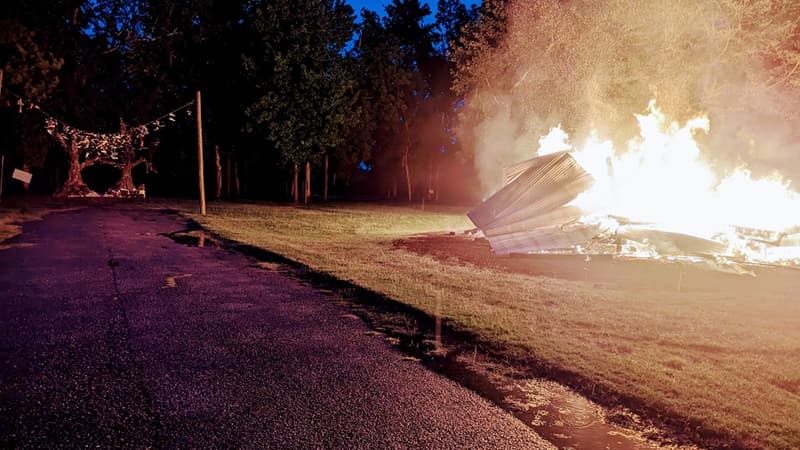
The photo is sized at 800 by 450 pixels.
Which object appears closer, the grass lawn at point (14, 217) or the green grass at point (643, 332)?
the green grass at point (643, 332)

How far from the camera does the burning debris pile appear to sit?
12570mm

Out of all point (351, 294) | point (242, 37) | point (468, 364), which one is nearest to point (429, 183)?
point (242, 37)

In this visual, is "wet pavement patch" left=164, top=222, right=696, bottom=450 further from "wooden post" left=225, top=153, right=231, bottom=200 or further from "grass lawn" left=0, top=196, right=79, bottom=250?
"wooden post" left=225, top=153, right=231, bottom=200

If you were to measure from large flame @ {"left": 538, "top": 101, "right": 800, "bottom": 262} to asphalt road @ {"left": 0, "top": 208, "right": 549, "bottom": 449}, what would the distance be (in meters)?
9.43

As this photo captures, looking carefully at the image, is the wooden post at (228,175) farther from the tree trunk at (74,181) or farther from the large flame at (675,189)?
the large flame at (675,189)

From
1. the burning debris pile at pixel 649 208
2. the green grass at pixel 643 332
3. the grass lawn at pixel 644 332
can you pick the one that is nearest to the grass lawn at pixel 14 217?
the green grass at pixel 643 332

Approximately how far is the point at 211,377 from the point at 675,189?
14212mm

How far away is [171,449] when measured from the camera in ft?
12.5

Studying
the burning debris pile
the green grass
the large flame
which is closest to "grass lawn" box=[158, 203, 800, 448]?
the green grass

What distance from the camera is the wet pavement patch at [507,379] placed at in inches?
167

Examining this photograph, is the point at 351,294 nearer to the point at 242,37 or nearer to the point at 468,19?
the point at 242,37

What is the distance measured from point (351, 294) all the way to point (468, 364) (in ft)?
11.9

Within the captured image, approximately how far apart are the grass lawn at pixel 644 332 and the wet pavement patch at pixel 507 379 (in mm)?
313

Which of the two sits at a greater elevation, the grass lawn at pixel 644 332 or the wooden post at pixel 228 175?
the wooden post at pixel 228 175
